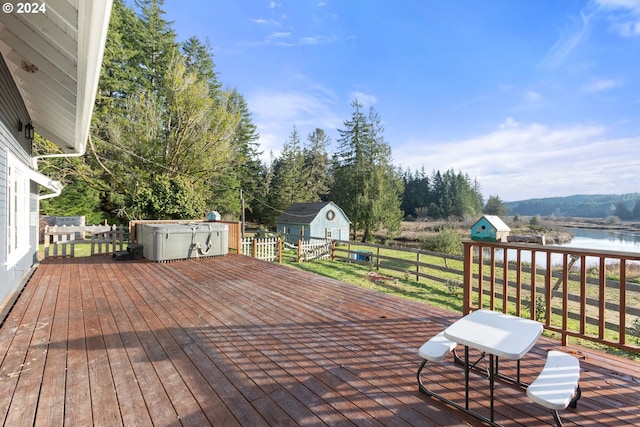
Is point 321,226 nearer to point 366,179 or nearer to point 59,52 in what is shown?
point 366,179

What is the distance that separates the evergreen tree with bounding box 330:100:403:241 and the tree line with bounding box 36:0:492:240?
81 mm

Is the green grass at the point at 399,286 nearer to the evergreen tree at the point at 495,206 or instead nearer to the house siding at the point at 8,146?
the house siding at the point at 8,146

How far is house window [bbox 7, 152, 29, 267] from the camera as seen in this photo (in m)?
3.89

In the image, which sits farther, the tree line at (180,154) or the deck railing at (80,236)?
the tree line at (180,154)

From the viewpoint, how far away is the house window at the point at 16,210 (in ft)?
12.8

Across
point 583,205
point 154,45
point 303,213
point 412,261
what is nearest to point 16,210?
point 412,261

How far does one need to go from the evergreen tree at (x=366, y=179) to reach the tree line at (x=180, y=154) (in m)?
0.08

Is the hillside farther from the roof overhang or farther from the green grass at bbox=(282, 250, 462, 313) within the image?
the roof overhang

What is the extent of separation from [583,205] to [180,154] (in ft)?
120

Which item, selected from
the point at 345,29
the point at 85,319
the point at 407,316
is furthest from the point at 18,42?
the point at 345,29

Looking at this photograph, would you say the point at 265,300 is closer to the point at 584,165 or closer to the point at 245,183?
the point at 245,183

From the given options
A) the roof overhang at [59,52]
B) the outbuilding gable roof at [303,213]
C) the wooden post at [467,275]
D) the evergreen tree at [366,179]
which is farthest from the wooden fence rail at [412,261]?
the evergreen tree at [366,179]

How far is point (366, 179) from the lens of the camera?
74.7ft

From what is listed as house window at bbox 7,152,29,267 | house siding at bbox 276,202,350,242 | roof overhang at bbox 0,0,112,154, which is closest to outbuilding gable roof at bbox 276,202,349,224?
house siding at bbox 276,202,350,242
